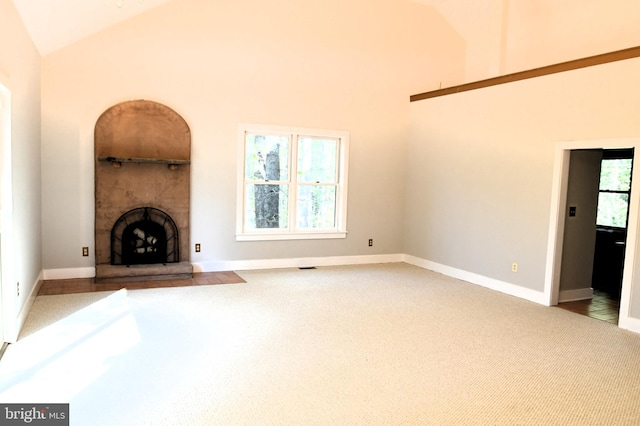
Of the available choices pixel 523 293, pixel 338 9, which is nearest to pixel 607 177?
pixel 523 293

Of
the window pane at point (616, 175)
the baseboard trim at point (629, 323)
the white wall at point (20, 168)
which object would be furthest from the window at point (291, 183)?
the window pane at point (616, 175)

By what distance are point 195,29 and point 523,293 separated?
5.23 metres

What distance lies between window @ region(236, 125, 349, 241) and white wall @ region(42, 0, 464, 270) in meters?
0.16

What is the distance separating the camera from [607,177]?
6965mm

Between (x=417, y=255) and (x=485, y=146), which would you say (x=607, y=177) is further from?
(x=417, y=255)

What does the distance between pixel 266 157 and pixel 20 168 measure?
322 centimetres

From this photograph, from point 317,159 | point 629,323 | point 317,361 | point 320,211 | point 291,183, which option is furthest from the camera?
point 320,211

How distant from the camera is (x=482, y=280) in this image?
6.09 metres

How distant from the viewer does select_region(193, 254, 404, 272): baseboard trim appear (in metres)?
6.43

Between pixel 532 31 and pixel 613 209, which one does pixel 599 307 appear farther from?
pixel 532 31

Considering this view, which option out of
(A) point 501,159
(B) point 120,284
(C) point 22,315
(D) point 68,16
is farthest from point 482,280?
(D) point 68,16

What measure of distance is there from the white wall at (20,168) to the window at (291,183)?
2.43 meters

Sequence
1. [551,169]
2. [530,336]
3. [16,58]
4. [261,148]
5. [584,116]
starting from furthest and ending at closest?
[261,148], [551,169], [584,116], [530,336], [16,58]

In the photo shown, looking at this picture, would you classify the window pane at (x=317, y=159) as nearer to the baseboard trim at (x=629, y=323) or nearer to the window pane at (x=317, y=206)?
the window pane at (x=317, y=206)
